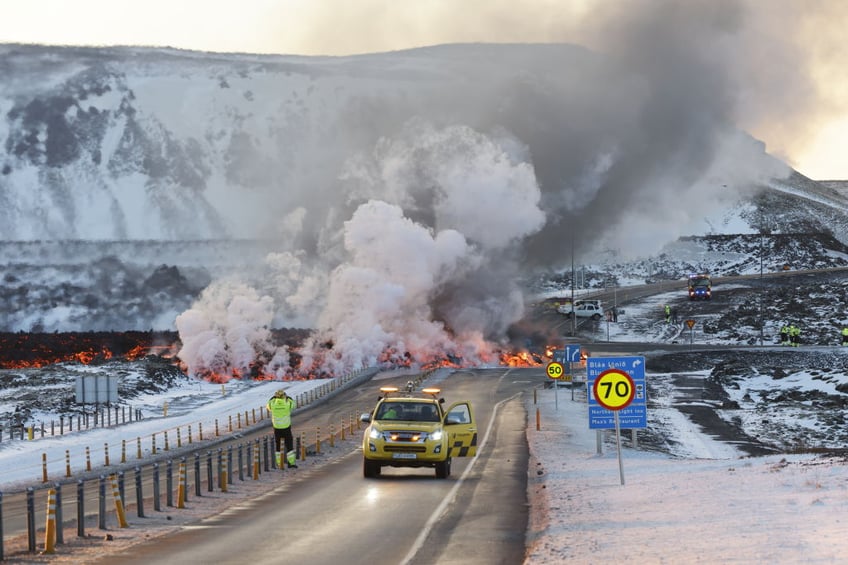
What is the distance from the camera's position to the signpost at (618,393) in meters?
22.9

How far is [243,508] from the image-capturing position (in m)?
23.5

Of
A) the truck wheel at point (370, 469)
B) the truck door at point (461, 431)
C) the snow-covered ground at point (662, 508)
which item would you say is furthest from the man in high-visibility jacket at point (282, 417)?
the truck door at point (461, 431)

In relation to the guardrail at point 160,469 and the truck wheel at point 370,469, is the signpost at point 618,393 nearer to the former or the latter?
the truck wheel at point 370,469

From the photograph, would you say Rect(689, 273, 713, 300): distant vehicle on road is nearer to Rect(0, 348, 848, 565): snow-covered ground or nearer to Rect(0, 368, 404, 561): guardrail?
Rect(0, 368, 404, 561): guardrail

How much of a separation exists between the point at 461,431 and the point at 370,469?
398cm

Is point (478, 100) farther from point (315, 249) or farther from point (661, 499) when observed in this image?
point (661, 499)

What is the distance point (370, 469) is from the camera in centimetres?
2961

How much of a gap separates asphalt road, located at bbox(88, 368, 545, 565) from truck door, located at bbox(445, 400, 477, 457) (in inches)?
20.3

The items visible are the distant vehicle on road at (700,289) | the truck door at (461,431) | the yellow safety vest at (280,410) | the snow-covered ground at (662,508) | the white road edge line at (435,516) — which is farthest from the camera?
the distant vehicle on road at (700,289)

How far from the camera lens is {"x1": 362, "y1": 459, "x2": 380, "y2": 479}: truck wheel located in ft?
96.5

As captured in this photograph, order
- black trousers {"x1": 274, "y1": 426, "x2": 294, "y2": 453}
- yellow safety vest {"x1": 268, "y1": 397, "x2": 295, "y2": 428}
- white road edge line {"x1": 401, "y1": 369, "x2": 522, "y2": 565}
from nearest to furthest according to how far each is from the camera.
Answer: white road edge line {"x1": 401, "y1": 369, "x2": 522, "y2": 565}, yellow safety vest {"x1": 268, "y1": 397, "x2": 295, "y2": 428}, black trousers {"x1": 274, "y1": 426, "x2": 294, "y2": 453}

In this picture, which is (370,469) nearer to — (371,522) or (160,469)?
(371,522)

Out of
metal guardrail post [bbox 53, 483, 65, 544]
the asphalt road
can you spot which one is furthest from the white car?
metal guardrail post [bbox 53, 483, 65, 544]

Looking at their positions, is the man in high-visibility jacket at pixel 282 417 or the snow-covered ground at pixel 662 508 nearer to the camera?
the snow-covered ground at pixel 662 508
